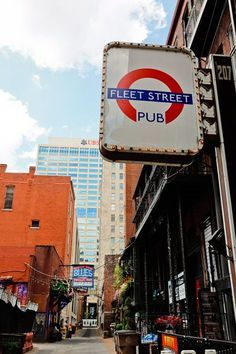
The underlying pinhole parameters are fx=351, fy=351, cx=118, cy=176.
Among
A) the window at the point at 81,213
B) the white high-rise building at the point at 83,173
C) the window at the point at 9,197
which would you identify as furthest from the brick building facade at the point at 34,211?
the window at the point at 81,213

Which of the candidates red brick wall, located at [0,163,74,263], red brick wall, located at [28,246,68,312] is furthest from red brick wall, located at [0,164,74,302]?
red brick wall, located at [28,246,68,312]

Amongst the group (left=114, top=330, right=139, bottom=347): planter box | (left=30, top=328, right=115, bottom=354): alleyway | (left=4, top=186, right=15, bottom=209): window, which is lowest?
(left=30, top=328, right=115, bottom=354): alleyway

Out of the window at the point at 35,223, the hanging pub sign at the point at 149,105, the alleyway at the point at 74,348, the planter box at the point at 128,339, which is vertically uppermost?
the window at the point at 35,223

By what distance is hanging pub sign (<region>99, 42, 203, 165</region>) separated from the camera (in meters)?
5.42

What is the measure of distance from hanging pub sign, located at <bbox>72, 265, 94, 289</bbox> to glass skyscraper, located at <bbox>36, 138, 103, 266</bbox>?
115729 mm

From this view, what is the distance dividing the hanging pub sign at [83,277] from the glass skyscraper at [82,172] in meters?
116

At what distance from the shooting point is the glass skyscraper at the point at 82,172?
14938 cm

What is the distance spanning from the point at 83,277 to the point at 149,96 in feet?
91.2

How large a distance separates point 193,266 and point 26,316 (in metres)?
10.7

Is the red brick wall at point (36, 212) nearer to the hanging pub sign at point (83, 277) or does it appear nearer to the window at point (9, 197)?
the window at point (9, 197)

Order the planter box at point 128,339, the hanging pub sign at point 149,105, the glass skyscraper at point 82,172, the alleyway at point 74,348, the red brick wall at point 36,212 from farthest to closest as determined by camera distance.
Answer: the glass skyscraper at point 82,172, the red brick wall at point 36,212, the alleyway at point 74,348, the planter box at point 128,339, the hanging pub sign at point 149,105

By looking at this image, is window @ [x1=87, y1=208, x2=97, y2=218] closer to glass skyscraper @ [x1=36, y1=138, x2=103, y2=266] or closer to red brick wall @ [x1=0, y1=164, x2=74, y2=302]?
glass skyscraper @ [x1=36, y1=138, x2=103, y2=266]

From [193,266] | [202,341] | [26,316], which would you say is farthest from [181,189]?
[26,316]

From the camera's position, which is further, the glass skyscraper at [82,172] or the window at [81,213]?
the window at [81,213]
